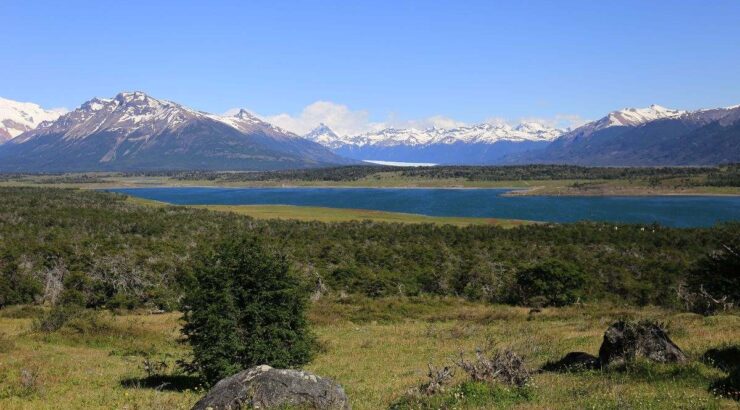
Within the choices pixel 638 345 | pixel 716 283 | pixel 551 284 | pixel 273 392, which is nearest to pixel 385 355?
pixel 638 345

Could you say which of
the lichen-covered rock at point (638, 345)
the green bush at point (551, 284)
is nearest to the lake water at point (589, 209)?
the green bush at point (551, 284)

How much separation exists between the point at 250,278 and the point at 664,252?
227 ft

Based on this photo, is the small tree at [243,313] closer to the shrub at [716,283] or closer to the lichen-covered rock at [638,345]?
the lichen-covered rock at [638,345]

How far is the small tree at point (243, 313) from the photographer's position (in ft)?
59.1

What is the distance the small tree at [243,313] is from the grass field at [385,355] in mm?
1559

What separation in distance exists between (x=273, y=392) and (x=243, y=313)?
20.4ft

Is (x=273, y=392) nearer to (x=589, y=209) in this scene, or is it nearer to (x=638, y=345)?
(x=638, y=345)

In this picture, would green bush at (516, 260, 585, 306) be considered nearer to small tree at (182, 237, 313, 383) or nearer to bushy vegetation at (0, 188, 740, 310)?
bushy vegetation at (0, 188, 740, 310)

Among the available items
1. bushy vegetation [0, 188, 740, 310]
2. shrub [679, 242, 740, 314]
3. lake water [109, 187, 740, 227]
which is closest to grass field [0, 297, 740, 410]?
shrub [679, 242, 740, 314]

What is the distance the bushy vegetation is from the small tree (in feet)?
40.0

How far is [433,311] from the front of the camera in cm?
4344

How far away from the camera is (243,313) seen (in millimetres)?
18484

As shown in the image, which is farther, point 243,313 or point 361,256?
point 361,256

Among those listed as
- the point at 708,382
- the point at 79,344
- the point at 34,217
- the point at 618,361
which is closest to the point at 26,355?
the point at 79,344
